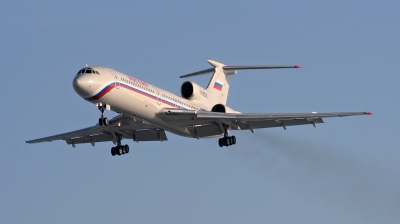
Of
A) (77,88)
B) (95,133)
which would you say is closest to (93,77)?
(77,88)

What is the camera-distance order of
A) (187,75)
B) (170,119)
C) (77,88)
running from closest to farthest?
(77,88) → (170,119) → (187,75)

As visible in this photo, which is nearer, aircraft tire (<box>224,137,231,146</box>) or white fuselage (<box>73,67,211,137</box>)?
white fuselage (<box>73,67,211,137</box>)

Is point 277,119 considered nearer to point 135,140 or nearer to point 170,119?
point 170,119

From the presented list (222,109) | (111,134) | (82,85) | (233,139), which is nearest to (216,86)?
(222,109)

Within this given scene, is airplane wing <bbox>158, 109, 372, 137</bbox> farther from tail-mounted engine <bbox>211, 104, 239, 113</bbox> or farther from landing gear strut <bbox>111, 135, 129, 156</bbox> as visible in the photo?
landing gear strut <bbox>111, 135, 129, 156</bbox>

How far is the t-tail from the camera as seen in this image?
38812mm

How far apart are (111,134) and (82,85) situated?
296 inches

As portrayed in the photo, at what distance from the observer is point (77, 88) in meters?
33.4

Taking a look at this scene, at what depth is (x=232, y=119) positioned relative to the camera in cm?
3703

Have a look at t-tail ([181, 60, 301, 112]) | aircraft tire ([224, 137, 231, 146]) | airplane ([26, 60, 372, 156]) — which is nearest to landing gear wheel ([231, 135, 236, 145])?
airplane ([26, 60, 372, 156])

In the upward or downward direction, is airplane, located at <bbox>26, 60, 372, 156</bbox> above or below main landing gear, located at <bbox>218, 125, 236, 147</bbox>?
above

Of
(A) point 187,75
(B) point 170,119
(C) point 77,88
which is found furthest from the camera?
(A) point 187,75

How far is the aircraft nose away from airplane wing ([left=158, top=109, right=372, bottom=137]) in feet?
12.3

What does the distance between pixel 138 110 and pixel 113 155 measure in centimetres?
586
